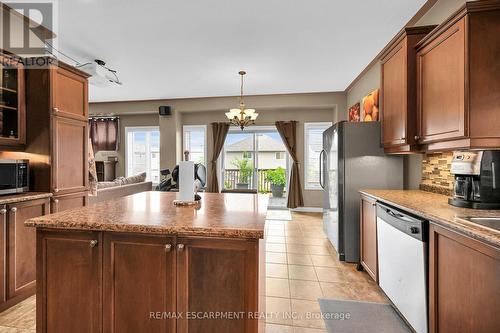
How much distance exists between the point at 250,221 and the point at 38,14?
10.4 ft

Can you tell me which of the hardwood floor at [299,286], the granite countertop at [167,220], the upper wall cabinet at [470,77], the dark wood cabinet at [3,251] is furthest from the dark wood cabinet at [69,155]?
the upper wall cabinet at [470,77]

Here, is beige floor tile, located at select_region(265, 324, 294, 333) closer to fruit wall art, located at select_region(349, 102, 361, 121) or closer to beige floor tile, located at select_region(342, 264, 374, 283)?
beige floor tile, located at select_region(342, 264, 374, 283)

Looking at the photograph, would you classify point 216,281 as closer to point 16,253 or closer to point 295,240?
point 16,253

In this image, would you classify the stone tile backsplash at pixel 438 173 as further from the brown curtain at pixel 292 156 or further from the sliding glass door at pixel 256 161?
the sliding glass door at pixel 256 161

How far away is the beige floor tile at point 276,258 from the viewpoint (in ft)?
10.1

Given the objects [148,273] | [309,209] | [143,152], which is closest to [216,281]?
[148,273]

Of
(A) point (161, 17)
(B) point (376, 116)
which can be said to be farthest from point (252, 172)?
(A) point (161, 17)

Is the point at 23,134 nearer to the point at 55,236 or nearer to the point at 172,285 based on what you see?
the point at 55,236

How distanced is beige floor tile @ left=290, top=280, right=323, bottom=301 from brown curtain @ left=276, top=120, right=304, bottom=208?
137 inches

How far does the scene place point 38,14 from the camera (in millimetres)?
2543

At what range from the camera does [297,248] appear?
3514 mm

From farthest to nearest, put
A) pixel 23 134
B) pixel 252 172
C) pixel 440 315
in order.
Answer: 1. pixel 252 172
2. pixel 23 134
3. pixel 440 315

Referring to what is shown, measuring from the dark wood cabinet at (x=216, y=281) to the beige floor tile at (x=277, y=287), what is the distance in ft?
4.24
